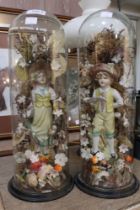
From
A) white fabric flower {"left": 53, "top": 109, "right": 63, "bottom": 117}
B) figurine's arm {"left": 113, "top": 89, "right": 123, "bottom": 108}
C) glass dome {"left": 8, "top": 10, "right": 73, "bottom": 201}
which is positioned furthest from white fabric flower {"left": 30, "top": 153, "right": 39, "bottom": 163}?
figurine's arm {"left": 113, "top": 89, "right": 123, "bottom": 108}

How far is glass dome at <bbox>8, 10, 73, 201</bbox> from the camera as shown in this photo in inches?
20.5

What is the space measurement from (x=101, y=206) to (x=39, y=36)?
39 centimetres

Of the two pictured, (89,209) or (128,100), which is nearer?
(89,209)

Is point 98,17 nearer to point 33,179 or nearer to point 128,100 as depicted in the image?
point 128,100

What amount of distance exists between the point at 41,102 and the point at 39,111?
0.02 meters

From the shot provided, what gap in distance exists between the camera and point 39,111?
519mm

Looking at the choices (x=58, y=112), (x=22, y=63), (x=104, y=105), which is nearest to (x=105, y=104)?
(x=104, y=105)

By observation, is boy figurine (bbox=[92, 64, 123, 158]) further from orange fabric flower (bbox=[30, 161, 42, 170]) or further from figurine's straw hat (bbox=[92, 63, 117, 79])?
orange fabric flower (bbox=[30, 161, 42, 170])

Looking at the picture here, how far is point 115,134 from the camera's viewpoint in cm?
55

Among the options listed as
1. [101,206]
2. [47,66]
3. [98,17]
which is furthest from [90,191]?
[98,17]

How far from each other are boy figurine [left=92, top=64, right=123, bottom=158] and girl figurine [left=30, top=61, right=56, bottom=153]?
0.35 feet

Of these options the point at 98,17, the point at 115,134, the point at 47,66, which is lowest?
the point at 115,134

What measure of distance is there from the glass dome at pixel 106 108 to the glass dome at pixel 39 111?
0.06 m

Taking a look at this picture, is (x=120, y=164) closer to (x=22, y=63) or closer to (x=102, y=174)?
(x=102, y=174)
